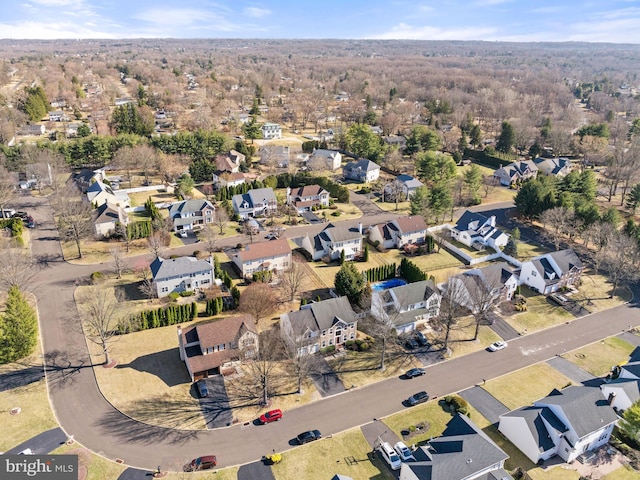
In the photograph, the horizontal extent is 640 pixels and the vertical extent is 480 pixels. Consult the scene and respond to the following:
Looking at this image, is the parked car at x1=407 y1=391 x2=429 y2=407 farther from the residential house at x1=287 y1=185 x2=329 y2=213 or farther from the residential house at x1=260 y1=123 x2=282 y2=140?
the residential house at x1=260 y1=123 x2=282 y2=140

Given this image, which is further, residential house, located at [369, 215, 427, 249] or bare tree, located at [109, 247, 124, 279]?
residential house, located at [369, 215, 427, 249]

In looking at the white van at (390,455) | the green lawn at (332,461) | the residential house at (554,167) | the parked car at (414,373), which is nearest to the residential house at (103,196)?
the parked car at (414,373)

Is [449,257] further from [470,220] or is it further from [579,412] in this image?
[579,412]

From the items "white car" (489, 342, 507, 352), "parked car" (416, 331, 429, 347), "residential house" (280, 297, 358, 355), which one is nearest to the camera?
"residential house" (280, 297, 358, 355)

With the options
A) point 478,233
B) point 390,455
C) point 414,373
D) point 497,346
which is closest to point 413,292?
point 497,346

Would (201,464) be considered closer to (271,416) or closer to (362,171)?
(271,416)

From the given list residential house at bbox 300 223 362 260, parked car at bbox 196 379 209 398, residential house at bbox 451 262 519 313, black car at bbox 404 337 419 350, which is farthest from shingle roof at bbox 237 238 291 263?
residential house at bbox 451 262 519 313

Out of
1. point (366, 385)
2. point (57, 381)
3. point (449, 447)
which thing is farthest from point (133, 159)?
point (449, 447)
